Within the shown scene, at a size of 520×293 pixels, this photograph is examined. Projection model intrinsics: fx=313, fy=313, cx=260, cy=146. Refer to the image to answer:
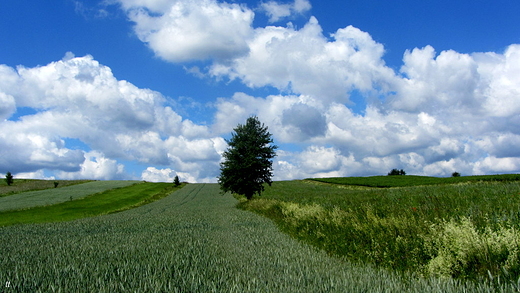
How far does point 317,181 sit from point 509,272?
259 feet

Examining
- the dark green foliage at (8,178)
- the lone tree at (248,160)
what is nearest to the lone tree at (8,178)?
the dark green foliage at (8,178)

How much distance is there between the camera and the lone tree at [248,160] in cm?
3538

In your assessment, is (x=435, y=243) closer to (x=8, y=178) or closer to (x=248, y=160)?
(x=248, y=160)

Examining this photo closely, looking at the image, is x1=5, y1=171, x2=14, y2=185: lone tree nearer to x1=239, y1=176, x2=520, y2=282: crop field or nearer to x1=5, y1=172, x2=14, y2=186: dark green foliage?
x1=5, y1=172, x2=14, y2=186: dark green foliage

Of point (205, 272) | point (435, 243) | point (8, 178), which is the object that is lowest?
point (205, 272)

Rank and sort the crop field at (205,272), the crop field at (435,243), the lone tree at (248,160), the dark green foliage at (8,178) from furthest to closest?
1. the dark green foliage at (8,178)
2. the lone tree at (248,160)
3. the crop field at (435,243)
4. the crop field at (205,272)

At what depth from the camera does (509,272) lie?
4.97 metres

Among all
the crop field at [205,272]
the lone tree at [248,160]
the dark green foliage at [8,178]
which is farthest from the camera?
the dark green foliage at [8,178]

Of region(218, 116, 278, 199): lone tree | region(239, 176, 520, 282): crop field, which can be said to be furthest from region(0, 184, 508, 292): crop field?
region(218, 116, 278, 199): lone tree

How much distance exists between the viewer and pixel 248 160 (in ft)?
114

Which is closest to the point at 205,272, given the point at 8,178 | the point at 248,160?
the point at 248,160

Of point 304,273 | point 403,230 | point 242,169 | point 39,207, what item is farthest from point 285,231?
point 39,207

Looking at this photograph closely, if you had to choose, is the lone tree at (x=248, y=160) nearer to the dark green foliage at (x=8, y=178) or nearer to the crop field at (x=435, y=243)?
the crop field at (x=435, y=243)

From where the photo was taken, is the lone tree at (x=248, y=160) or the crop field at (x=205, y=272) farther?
the lone tree at (x=248, y=160)
